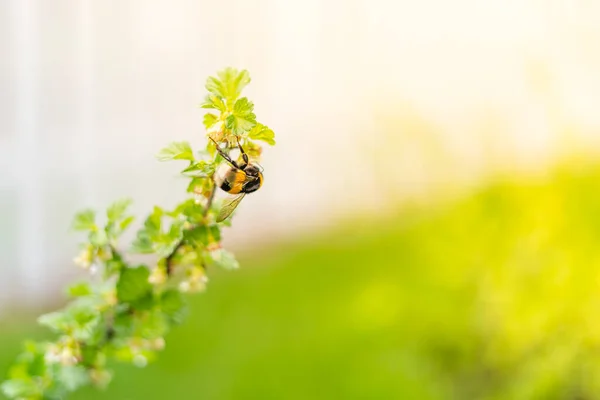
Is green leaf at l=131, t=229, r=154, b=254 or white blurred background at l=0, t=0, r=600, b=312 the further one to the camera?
white blurred background at l=0, t=0, r=600, b=312

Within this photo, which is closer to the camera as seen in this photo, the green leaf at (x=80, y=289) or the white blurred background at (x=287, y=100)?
the green leaf at (x=80, y=289)

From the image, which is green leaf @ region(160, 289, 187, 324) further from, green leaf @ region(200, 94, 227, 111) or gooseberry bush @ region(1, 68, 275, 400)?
green leaf @ region(200, 94, 227, 111)

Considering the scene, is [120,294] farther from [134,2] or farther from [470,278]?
[134,2]

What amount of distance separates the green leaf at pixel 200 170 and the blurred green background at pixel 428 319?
0.64m

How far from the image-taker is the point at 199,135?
1.65 meters

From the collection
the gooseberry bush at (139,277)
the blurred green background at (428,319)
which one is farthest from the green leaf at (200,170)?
the blurred green background at (428,319)

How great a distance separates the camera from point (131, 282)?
389 millimetres

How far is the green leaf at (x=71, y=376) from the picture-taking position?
40 cm

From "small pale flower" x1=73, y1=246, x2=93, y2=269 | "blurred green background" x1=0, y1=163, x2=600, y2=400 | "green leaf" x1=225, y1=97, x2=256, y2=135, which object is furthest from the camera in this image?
"blurred green background" x1=0, y1=163, x2=600, y2=400

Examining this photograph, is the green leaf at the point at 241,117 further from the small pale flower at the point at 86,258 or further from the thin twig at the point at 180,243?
the small pale flower at the point at 86,258

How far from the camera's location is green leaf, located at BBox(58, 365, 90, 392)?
0.40m

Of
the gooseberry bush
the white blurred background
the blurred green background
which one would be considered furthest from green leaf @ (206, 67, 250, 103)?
the white blurred background

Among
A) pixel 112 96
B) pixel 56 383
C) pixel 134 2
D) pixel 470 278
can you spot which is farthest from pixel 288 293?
pixel 56 383

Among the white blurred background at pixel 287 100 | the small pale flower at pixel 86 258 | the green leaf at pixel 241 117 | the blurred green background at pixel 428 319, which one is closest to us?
the green leaf at pixel 241 117
